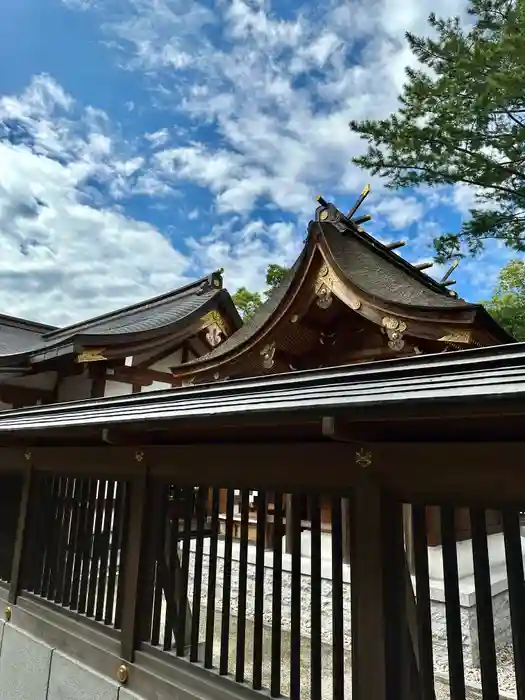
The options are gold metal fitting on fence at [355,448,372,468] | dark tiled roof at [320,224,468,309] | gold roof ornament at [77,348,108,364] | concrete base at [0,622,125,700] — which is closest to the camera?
gold metal fitting on fence at [355,448,372,468]

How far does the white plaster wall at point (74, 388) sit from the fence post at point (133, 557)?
6024 millimetres

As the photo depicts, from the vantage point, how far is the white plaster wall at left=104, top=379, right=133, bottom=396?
8992 mm

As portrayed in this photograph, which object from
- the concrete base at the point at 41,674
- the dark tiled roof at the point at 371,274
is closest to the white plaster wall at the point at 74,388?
the dark tiled roof at the point at 371,274

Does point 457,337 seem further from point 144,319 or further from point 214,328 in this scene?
point 144,319

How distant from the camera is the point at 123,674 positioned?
3.27 meters

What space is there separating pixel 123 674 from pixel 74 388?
6.83 meters

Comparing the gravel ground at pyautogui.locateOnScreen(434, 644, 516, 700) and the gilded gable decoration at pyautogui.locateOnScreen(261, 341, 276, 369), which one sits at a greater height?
the gilded gable decoration at pyautogui.locateOnScreen(261, 341, 276, 369)

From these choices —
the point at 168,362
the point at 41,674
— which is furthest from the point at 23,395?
the point at 41,674

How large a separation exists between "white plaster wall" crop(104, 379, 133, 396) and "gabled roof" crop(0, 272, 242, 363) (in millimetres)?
1040

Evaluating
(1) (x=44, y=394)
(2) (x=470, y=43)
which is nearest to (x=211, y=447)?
(1) (x=44, y=394)

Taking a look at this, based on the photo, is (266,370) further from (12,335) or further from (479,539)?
(12,335)

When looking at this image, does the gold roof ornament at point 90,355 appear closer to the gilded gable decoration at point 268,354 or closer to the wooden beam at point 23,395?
the wooden beam at point 23,395

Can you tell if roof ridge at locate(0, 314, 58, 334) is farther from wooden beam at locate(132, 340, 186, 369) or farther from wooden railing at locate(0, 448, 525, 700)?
wooden railing at locate(0, 448, 525, 700)

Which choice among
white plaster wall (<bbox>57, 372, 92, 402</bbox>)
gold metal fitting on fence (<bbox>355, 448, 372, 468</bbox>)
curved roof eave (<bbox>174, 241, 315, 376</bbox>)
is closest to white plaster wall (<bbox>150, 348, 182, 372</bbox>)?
white plaster wall (<bbox>57, 372, 92, 402</bbox>)
